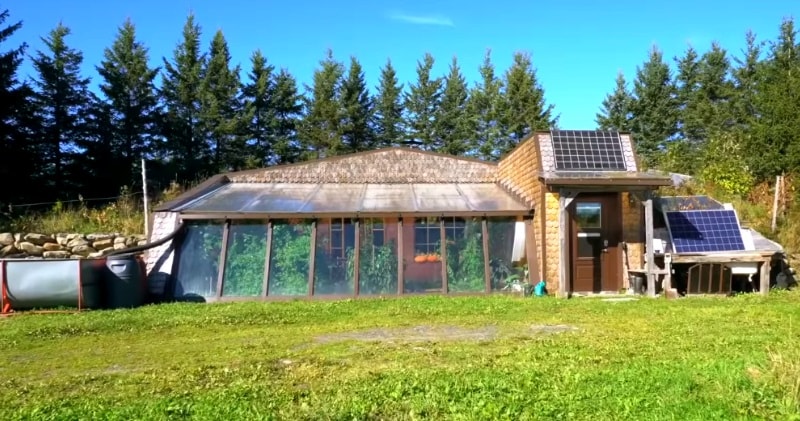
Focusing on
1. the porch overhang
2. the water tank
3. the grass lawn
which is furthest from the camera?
the porch overhang

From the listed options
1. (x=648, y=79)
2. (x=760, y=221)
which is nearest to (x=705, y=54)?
(x=648, y=79)

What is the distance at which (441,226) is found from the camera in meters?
12.6

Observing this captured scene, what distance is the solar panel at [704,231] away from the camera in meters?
12.2

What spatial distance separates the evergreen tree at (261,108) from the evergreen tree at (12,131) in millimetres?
9974

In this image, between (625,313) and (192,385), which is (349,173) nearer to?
(625,313)

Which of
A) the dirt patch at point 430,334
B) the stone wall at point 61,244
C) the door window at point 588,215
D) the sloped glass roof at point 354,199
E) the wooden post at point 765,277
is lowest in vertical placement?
the dirt patch at point 430,334

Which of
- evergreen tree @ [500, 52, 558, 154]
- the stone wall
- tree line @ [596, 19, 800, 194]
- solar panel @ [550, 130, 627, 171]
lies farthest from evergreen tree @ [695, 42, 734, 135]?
the stone wall

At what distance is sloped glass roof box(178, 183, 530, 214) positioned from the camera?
12.7 m

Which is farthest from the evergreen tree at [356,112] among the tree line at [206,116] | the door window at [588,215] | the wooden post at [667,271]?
the wooden post at [667,271]

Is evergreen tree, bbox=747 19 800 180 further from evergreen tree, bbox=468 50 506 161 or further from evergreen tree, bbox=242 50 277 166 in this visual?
evergreen tree, bbox=242 50 277 166

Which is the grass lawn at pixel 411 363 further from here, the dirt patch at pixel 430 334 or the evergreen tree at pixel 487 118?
the evergreen tree at pixel 487 118

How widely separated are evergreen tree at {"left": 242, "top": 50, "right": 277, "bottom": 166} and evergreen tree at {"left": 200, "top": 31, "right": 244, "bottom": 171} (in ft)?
2.48

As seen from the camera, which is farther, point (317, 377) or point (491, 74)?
point (491, 74)

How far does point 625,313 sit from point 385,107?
23.3m
